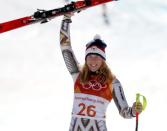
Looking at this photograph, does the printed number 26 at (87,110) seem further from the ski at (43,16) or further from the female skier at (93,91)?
the ski at (43,16)

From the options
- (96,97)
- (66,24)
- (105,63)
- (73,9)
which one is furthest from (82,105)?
(73,9)

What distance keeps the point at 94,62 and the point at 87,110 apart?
25.8 inches

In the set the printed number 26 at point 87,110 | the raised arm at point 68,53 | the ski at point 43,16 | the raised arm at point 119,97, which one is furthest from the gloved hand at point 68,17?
the printed number 26 at point 87,110

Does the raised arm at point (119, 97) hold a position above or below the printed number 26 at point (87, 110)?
above

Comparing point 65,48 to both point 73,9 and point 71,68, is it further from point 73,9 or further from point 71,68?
point 73,9

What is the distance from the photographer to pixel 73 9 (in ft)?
25.1

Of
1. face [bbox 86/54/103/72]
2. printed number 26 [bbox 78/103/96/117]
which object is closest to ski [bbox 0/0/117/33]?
face [bbox 86/54/103/72]

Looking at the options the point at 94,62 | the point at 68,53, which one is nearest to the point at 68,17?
the point at 68,53

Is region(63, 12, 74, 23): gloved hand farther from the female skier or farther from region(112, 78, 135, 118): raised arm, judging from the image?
region(112, 78, 135, 118): raised arm

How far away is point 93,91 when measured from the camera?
6.22 metres

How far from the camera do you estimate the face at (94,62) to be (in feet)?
Result: 20.4

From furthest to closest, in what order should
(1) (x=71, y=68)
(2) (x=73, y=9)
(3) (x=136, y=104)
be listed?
1. (2) (x=73, y=9)
2. (1) (x=71, y=68)
3. (3) (x=136, y=104)

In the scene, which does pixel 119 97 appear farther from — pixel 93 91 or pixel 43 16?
pixel 43 16

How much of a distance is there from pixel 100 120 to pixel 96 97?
1.03 feet
